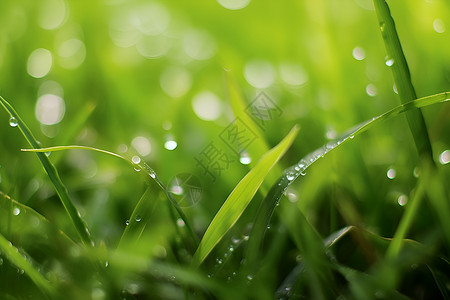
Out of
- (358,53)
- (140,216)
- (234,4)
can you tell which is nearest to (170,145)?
(140,216)

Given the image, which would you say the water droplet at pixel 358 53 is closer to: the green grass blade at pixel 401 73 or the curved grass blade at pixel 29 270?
the green grass blade at pixel 401 73

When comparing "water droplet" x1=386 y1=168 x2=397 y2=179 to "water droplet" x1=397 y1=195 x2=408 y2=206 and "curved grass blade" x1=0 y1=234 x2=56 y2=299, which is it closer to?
"water droplet" x1=397 y1=195 x2=408 y2=206

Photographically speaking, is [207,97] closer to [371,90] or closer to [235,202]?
[371,90]

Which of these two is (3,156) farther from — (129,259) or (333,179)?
(333,179)

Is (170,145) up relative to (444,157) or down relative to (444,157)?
down

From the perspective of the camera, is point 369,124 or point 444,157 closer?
point 369,124

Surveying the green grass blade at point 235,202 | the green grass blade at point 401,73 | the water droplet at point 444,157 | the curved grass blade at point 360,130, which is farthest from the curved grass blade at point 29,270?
the water droplet at point 444,157

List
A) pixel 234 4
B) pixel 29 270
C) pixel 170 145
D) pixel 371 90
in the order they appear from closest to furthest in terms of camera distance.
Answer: pixel 29 270, pixel 170 145, pixel 371 90, pixel 234 4
